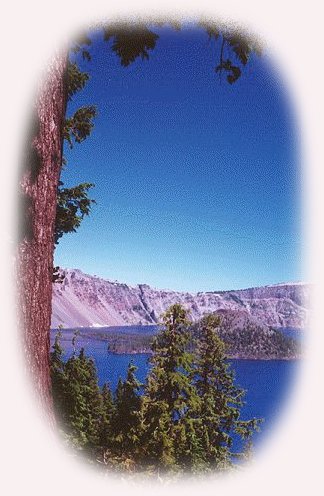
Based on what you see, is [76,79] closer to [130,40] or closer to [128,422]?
[130,40]

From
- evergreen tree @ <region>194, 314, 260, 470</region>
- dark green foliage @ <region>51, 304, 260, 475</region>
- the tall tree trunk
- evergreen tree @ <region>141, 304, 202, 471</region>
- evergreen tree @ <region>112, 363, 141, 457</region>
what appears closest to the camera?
the tall tree trunk

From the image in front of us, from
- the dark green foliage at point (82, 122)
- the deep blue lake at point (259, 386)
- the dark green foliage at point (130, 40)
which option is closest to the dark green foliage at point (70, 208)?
the dark green foliage at point (82, 122)

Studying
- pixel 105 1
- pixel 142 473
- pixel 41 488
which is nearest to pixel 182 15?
pixel 105 1

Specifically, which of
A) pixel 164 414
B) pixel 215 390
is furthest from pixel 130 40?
pixel 215 390

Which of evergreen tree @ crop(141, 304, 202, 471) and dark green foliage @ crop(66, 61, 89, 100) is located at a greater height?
dark green foliage @ crop(66, 61, 89, 100)

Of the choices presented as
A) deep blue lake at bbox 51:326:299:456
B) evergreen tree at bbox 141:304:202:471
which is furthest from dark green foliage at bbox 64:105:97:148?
deep blue lake at bbox 51:326:299:456

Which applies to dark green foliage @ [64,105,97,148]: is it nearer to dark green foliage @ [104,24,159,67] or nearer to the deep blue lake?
dark green foliage @ [104,24,159,67]

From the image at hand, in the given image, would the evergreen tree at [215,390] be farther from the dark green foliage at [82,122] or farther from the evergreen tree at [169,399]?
the dark green foliage at [82,122]
